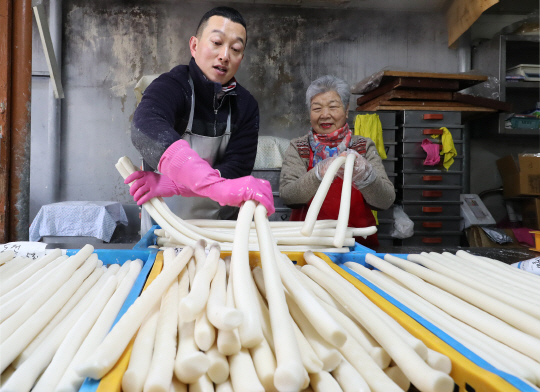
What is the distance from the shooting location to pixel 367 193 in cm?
217

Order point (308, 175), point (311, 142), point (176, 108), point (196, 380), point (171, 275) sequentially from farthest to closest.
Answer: point (311, 142) → point (308, 175) → point (176, 108) → point (171, 275) → point (196, 380)

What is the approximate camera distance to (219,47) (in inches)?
65.1

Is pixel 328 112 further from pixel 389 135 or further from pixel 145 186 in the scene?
pixel 389 135

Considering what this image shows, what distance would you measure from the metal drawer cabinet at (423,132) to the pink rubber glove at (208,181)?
9.97 ft

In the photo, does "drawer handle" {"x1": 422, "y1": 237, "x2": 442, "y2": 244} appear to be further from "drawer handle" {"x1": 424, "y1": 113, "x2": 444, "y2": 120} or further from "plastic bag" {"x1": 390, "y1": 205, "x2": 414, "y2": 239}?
"drawer handle" {"x1": 424, "y1": 113, "x2": 444, "y2": 120}

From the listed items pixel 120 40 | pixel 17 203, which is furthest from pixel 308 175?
pixel 120 40

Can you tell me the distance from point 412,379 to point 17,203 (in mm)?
1639

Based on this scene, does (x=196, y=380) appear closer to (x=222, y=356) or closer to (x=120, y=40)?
(x=222, y=356)

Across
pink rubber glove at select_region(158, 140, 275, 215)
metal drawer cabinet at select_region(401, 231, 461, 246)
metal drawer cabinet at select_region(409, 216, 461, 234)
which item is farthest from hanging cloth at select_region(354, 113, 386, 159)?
pink rubber glove at select_region(158, 140, 275, 215)

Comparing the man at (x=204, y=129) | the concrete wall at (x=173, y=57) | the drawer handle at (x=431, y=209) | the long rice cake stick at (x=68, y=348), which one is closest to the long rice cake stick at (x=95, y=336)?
the long rice cake stick at (x=68, y=348)

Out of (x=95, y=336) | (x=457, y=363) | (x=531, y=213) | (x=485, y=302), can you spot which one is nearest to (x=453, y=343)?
(x=457, y=363)

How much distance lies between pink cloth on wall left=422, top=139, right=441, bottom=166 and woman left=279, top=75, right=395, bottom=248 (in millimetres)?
1529

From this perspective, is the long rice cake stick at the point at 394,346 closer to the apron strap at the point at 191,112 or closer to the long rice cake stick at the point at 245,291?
the long rice cake stick at the point at 245,291

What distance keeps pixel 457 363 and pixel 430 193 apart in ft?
11.5
